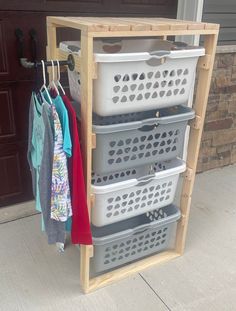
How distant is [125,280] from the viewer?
1.64 m

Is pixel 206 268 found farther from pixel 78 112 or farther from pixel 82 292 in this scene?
pixel 78 112

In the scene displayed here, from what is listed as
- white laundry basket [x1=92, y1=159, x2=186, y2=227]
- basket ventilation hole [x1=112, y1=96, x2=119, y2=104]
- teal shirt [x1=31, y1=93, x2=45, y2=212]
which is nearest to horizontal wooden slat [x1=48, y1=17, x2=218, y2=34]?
basket ventilation hole [x1=112, y1=96, x2=119, y2=104]

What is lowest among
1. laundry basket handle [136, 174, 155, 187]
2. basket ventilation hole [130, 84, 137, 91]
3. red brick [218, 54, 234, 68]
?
laundry basket handle [136, 174, 155, 187]

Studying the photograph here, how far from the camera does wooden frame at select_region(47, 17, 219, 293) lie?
3.86 ft

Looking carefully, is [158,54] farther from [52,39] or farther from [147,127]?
[52,39]

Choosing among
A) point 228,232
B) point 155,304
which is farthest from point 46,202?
point 228,232

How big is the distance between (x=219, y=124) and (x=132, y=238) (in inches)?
55.5

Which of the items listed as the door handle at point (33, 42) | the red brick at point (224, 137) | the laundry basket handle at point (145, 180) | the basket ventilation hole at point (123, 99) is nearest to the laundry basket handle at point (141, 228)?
the laundry basket handle at point (145, 180)

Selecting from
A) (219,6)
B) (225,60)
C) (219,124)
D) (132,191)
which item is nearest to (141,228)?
(132,191)

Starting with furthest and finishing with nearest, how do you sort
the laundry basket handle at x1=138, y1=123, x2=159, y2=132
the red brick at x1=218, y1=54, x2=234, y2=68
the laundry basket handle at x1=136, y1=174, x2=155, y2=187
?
the red brick at x1=218, y1=54, x2=234, y2=68
the laundry basket handle at x1=136, y1=174, x2=155, y2=187
the laundry basket handle at x1=138, y1=123, x2=159, y2=132

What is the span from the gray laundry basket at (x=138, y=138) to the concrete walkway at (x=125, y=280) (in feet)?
2.01

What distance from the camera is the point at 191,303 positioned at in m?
1.52

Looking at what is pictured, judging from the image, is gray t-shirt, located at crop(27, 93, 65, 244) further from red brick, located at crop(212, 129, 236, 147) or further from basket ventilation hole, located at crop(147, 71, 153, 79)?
red brick, located at crop(212, 129, 236, 147)

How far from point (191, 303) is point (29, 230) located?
101 centimetres
